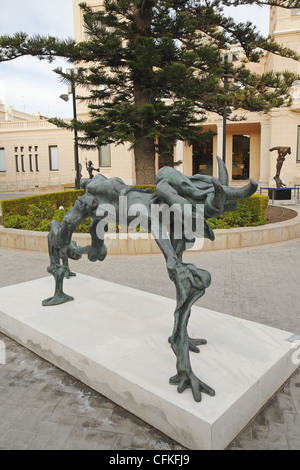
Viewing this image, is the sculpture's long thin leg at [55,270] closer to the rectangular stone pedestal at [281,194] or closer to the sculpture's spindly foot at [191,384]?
the sculpture's spindly foot at [191,384]

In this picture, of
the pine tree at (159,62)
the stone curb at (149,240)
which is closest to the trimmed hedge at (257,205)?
the stone curb at (149,240)

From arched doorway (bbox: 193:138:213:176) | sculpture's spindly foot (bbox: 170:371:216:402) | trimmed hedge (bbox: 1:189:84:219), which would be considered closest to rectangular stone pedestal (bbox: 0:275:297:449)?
sculpture's spindly foot (bbox: 170:371:216:402)

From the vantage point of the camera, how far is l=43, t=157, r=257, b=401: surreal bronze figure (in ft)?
7.77

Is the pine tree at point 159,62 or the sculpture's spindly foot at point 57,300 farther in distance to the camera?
the pine tree at point 159,62

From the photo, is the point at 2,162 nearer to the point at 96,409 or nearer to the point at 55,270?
the point at 55,270

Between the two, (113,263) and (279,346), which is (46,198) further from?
(279,346)

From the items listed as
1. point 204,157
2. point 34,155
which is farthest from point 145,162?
point 34,155

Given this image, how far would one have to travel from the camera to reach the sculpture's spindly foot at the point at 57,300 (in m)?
3.92

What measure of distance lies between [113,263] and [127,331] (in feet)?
12.9

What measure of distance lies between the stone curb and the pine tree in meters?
3.51

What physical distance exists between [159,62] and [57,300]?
9.01m

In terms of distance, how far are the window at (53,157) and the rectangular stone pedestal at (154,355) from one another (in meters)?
27.5

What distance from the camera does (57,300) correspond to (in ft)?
13.1

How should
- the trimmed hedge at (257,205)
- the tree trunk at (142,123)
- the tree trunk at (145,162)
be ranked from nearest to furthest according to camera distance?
the trimmed hedge at (257,205), the tree trunk at (142,123), the tree trunk at (145,162)
